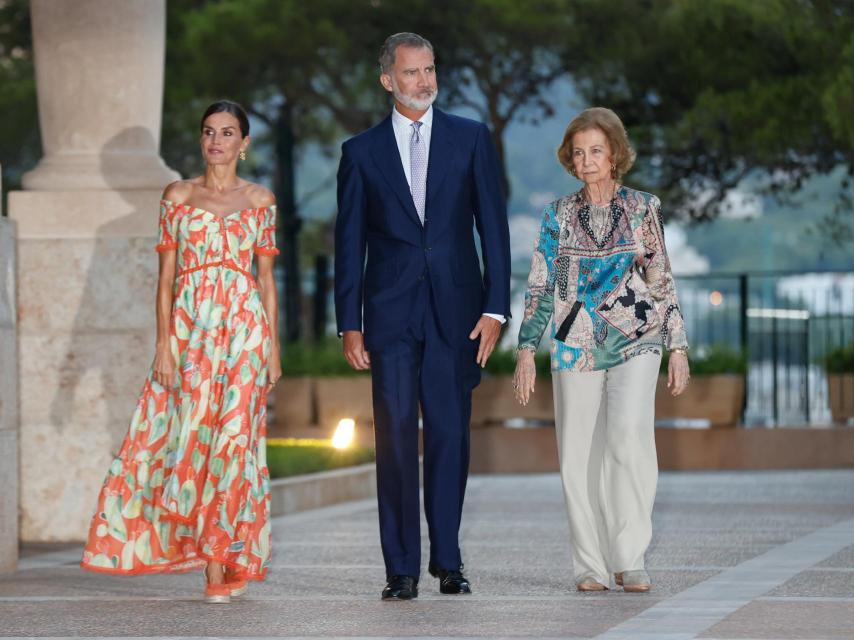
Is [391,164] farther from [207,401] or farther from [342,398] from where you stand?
[342,398]

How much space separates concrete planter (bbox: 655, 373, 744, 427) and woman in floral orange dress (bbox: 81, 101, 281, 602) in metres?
13.1

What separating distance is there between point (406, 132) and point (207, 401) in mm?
1276

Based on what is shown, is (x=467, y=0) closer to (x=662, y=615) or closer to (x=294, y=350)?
(x=294, y=350)

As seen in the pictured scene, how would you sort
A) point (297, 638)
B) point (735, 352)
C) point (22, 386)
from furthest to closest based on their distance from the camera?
point (735, 352) → point (22, 386) → point (297, 638)

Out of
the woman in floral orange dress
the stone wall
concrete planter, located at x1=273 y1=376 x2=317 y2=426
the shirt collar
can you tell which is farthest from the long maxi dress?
concrete planter, located at x1=273 y1=376 x2=317 y2=426

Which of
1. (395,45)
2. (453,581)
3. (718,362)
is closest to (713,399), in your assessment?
(718,362)

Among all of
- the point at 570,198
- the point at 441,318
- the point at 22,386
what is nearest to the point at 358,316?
the point at 441,318

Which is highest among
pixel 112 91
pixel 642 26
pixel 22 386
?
pixel 642 26

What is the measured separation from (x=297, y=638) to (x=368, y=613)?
73 cm

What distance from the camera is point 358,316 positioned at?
840cm

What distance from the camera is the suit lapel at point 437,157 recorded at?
8.37m

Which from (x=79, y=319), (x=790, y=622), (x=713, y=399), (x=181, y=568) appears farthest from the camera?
(x=713, y=399)

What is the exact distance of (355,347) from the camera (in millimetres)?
8375

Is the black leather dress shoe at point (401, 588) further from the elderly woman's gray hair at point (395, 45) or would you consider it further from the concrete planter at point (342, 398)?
the concrete planter at point (342, 398)
